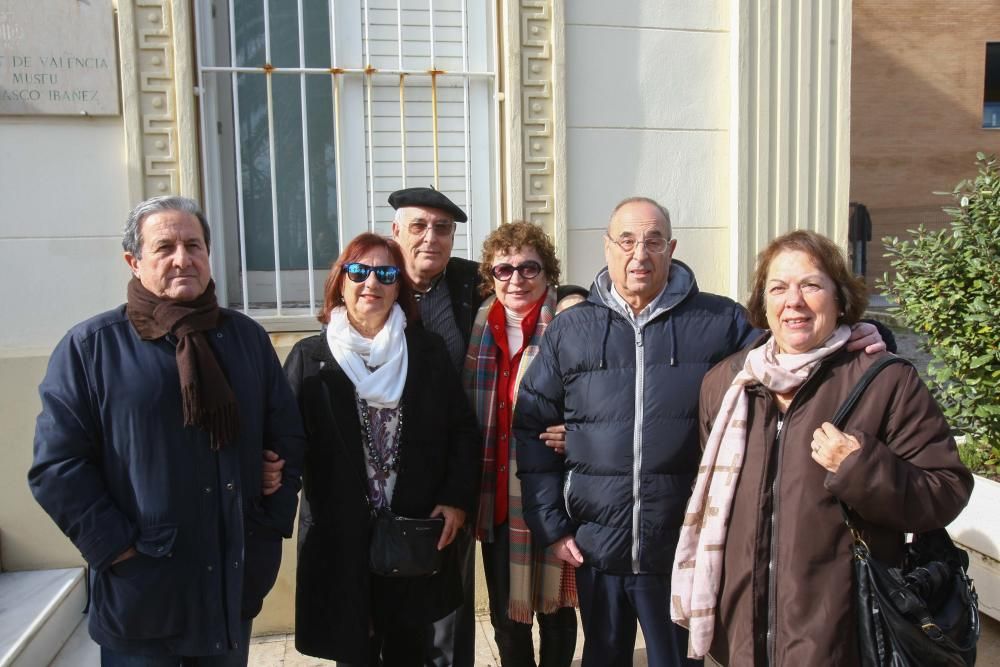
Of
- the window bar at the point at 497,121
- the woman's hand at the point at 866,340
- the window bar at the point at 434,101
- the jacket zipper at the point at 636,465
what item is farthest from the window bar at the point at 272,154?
the woman's hand at the point at 866,340

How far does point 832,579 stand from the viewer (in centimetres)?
192

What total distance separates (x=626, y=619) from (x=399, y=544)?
2.47ft

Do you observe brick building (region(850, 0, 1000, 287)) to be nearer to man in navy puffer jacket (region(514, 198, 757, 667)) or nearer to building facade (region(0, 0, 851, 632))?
building facade (region(0, 0, 851, 632))

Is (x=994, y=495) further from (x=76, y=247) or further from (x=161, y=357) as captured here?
(x=76, y=247)

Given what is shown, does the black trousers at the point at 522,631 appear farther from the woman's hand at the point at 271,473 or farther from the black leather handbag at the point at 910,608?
the black leather handbag at the point at 910,608

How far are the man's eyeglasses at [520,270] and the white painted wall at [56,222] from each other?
6.45 feet

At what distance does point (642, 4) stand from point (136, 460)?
3.29 metres

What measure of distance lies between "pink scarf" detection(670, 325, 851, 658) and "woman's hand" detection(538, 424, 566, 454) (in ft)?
1.58

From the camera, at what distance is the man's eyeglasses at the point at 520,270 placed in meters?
2.76

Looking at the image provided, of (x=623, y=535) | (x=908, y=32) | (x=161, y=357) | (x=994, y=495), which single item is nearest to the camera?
(x=161, y=357)

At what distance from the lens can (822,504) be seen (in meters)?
1.94

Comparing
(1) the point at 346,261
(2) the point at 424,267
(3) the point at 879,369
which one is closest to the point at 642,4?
(2) the point at 424,267

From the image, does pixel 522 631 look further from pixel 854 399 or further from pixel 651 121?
pixel 651 121

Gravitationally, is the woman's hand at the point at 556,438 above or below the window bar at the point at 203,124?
below
